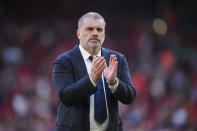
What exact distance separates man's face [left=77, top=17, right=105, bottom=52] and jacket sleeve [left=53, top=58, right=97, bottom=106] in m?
0.19

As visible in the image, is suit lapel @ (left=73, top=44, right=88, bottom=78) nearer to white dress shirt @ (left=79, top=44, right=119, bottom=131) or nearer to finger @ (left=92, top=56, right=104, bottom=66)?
white dress shirt @ (left=79, top=44, right=119, bottom=131)

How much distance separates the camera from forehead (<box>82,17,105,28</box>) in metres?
4.21

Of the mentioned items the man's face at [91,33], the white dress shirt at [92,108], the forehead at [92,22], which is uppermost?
the forehead at [92,22]

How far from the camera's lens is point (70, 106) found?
13.7ft

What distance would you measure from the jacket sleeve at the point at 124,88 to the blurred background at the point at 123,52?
5.91m

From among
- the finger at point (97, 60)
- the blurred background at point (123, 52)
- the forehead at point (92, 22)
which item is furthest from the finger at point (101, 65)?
the blurred background at point (123, 52)

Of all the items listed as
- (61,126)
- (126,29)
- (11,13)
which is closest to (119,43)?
(126,29)

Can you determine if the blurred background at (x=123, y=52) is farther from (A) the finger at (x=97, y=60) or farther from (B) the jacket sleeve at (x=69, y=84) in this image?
(A) the finger at (x=97, y=60)

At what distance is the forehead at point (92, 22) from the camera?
421cm

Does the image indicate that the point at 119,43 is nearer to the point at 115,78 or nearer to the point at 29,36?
the point at 29,36

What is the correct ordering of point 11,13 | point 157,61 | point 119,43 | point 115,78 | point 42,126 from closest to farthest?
1. point 115,78
2. point 42,126
3. point 157,61
4. point 119,43
5. point 11,13

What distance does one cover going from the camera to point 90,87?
404cm

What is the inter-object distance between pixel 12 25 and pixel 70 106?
9.16 m

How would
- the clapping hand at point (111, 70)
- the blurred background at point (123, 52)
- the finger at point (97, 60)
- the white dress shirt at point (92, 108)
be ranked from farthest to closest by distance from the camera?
1. the blurred background at point (123, 52)
2. the white dress shirt at point (92, 108)
3. the clapping hand at point (111, 70)
4. the finger at point (97, 60)
